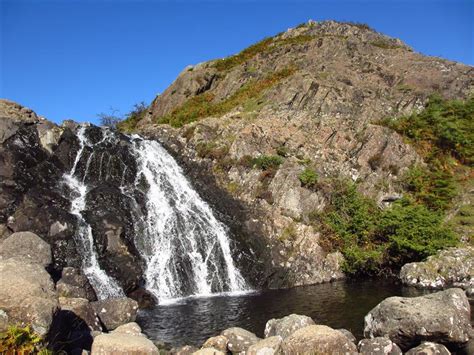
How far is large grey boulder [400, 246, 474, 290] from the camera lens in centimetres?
2456

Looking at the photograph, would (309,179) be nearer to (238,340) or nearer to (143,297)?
(143,297)

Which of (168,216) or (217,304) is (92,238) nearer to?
(168,216)

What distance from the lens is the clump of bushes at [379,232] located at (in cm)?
2797

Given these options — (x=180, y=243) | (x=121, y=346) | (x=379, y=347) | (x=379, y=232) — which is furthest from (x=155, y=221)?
(x=121, y=346)

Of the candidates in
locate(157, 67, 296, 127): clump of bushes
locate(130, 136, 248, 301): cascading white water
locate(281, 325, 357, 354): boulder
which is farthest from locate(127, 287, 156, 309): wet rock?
locate(157, 67, 296, 127): clump of bushes

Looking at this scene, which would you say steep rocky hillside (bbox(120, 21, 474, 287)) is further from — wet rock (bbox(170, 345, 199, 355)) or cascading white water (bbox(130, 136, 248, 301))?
wet rock (bbox(170, 345, 199, 355))

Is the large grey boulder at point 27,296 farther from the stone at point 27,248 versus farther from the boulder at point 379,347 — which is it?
the boulder at point 379,347

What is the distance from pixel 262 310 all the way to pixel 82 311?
9.13 meters

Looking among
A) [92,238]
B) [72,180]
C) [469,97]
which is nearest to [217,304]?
[92,238]

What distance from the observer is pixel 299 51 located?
55875 mm

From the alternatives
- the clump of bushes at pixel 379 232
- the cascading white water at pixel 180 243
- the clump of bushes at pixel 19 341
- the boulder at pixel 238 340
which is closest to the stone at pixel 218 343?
the boulder at pixel 238 340

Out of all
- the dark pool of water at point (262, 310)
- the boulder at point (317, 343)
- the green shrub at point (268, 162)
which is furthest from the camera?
the green shrub at point (268, 162)

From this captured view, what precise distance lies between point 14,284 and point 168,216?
2109cm

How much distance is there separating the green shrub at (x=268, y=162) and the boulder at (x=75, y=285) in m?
18.9
